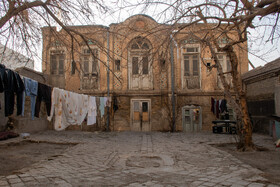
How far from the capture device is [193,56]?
48.5 ft

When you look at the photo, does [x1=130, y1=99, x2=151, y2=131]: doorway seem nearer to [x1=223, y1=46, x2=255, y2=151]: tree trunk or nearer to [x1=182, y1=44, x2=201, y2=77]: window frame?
[x1=182, y1=44, x2=201, y2=77]: window frame

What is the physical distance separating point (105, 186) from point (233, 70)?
5942 mm

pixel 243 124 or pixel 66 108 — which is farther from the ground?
pixel 66 108

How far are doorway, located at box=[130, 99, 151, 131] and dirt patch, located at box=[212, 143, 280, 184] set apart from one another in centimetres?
774

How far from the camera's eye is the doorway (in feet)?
47.2

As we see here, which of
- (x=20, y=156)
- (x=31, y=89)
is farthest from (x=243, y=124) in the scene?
(x=20, y=156)

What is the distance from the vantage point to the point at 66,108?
8.05 meters

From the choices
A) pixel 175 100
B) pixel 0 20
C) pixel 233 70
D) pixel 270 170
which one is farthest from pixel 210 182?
pixel 175 100

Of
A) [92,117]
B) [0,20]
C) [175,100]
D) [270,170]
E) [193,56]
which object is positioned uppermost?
[193,56]

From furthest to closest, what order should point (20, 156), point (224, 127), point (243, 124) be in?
point (224, 127) → point (243, 124) → point (20, 156)

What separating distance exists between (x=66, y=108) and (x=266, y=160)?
666cm

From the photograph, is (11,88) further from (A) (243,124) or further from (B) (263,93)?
(B) (263,93)

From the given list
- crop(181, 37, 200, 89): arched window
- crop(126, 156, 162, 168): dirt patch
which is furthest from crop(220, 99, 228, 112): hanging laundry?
crop(126, 156, 162, 168): dirt patch

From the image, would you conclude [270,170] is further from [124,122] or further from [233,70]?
[124,122]
